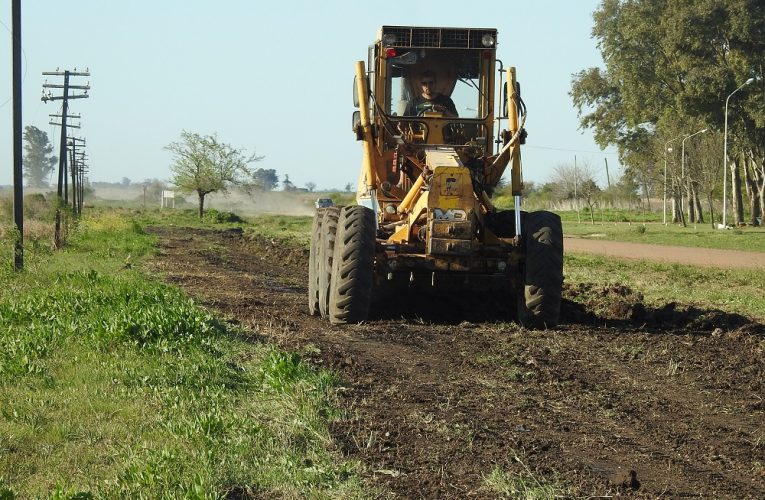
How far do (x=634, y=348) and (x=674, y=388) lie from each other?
207 cm

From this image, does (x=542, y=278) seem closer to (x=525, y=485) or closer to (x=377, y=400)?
(x=377, y=400)

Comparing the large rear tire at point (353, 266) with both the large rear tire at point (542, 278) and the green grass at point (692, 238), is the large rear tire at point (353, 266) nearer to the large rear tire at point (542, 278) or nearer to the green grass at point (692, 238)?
the large rear tire at point (542, 278)

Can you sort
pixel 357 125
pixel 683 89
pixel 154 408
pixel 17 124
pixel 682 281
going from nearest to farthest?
pixel 154 408 → pixel 357 125 → pixel 682 281 → pixel 17 124 → pixel 683 89

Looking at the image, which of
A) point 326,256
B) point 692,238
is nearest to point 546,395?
point 326,256

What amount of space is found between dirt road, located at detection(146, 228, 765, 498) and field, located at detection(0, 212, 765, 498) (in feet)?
0.08

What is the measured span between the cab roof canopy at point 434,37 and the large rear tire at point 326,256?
2.40 meters

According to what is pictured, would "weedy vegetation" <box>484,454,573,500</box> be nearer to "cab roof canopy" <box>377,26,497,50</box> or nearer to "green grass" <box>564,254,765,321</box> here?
"cab roof canopy" <box>377,26,497,50</box>

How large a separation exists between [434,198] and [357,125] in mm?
2226

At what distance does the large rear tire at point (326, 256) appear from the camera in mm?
13469

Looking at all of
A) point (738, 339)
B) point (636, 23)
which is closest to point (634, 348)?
point (738, 339)

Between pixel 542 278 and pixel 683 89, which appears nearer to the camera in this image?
pixel 542 278

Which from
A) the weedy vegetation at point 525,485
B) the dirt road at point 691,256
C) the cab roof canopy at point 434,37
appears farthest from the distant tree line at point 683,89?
the weedy vegetation at point 525,485

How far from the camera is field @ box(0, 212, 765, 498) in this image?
6.18m

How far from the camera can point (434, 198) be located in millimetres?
12438
